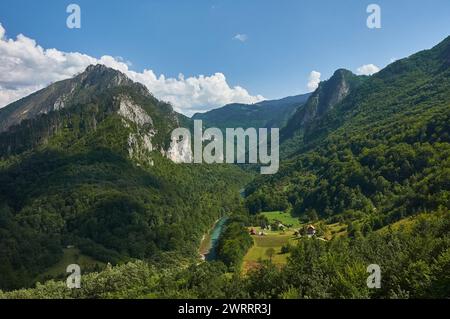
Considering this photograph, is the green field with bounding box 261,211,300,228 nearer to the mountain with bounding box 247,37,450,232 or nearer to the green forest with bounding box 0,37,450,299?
the green forest with bounding box 0,37,450,299

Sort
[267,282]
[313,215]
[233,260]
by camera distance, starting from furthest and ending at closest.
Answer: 1. [313,215]
2. [233,260]
3. [267,282]

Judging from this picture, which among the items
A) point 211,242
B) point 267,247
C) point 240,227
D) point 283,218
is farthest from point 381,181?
point 211,242

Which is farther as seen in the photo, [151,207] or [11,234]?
[151,207]

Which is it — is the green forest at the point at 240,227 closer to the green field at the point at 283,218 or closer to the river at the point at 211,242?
the green field at the point at 283,218

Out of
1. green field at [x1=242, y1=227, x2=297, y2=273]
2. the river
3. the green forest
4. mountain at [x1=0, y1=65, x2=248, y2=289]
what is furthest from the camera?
the river

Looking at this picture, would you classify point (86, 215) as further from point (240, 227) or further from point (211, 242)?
point (240, 227)

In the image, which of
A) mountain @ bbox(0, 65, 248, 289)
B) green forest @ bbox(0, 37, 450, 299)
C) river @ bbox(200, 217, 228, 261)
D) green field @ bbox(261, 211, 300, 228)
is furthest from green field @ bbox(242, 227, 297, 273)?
mountain @ bbox(0, 65, 248, 289)
